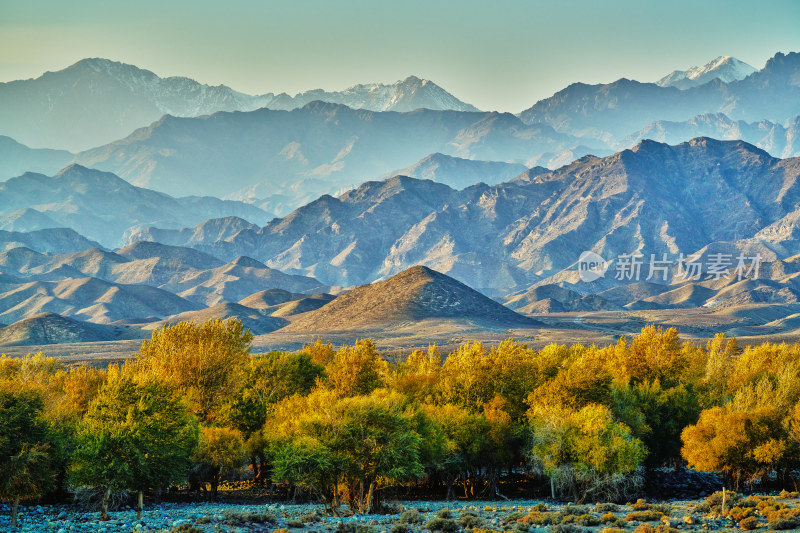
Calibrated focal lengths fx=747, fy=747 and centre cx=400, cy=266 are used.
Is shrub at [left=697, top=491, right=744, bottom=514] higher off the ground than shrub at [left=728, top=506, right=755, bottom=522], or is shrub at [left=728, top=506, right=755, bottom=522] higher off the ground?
shrub at [left=728, top=506, right=755, bottom=522]

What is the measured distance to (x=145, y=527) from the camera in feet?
117

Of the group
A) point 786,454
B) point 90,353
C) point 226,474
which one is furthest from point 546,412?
point 90,353

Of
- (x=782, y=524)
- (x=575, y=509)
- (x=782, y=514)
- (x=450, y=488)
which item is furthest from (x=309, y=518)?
(x=782, y=514)

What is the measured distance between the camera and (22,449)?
127 ft

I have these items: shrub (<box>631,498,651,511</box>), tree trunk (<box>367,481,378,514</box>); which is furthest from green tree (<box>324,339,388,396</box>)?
shrub (<box>631,498,651,511</box>)

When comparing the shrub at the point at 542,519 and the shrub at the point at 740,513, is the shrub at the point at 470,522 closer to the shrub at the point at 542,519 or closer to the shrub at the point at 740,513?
the shrub at the point at 542,519

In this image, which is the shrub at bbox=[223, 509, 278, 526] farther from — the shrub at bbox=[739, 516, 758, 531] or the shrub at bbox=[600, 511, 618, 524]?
the shrub at bbox=[739, 516, 758, 531]

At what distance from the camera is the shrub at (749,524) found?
129 ft

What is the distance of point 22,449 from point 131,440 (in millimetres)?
5687

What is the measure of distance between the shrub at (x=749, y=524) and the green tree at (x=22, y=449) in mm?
36982

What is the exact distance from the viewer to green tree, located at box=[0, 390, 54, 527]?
38000mm

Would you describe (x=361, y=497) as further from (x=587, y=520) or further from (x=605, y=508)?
(x=605, y=508)

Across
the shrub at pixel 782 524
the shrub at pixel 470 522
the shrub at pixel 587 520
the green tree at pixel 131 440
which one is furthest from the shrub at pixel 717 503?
the green tree at pixel 131 440

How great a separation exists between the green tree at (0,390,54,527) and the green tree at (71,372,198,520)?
186 centimetres
